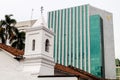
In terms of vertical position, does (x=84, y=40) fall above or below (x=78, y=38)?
below

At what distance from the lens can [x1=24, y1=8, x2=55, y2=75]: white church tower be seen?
18500mm

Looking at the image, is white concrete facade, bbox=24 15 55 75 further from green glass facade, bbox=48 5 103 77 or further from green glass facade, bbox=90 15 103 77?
green glass facade, bbox=90 15 103 77

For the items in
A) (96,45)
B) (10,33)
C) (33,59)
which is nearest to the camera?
(33,59)

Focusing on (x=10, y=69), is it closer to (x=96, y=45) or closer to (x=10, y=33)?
(x=10, y=33)

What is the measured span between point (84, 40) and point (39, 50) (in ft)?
186

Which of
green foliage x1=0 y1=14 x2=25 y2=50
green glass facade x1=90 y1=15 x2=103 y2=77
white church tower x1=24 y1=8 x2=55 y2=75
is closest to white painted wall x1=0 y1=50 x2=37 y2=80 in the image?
white church tower x1=24 y1=8 x2=55 y2=75

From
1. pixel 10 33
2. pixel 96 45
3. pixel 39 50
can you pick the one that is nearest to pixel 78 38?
pixel 96 45

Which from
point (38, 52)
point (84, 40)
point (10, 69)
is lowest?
point (10, 69)

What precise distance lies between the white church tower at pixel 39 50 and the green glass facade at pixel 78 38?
52.1 metres

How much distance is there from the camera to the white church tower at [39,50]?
18500 millimetres

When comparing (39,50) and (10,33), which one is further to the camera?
(10,33)

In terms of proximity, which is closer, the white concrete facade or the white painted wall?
the white painted wall

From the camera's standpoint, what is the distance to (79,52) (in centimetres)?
7381

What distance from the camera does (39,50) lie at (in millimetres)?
18797
